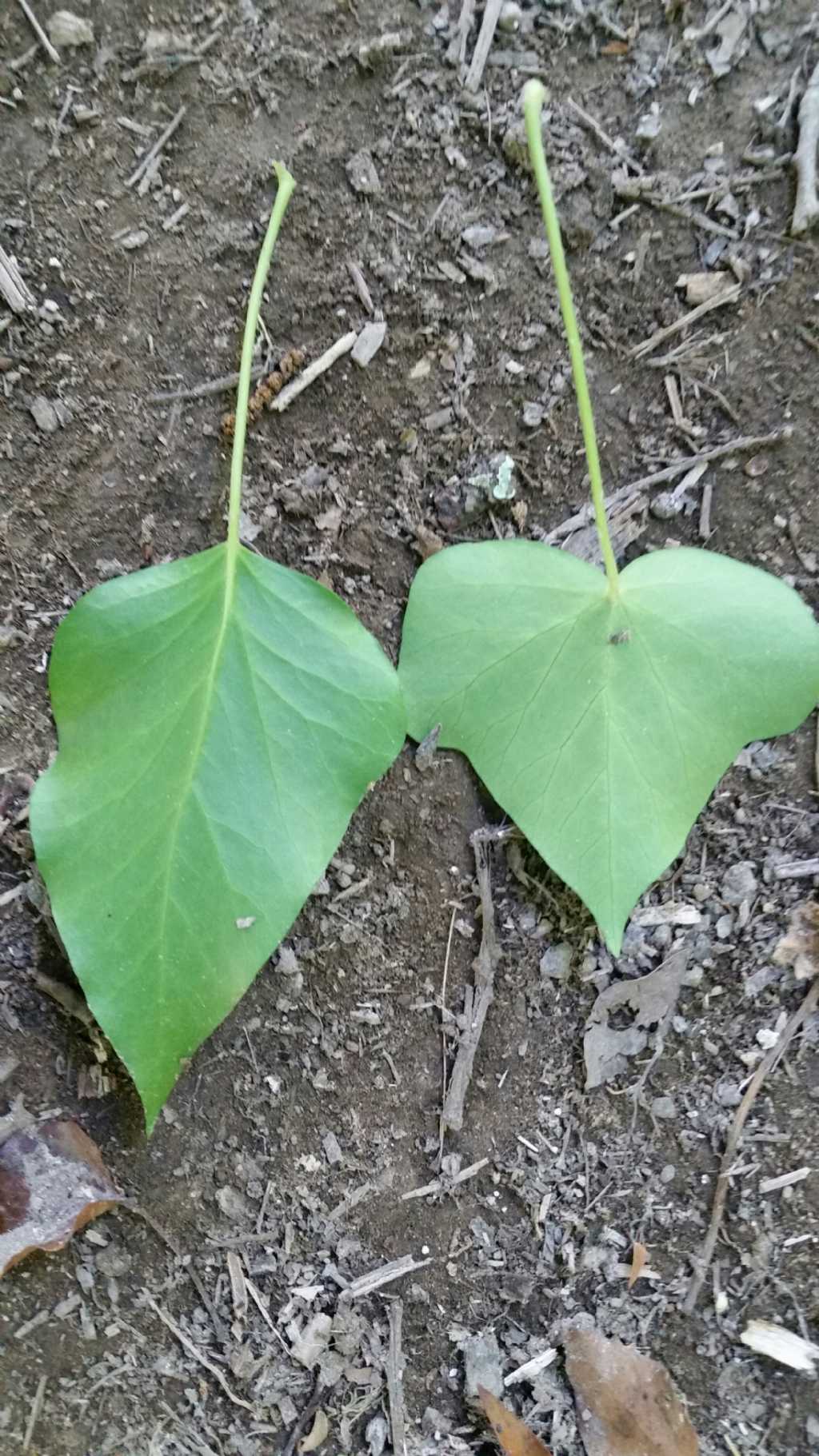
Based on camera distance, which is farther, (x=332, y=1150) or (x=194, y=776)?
(x=332, y=1150)

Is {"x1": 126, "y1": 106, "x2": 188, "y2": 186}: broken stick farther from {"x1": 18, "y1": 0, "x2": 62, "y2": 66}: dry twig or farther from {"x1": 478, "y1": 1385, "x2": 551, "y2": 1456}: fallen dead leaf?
{"x1": 478, "y1": 1385, "x2": 551, "y2": 1456}: fallen dead leaf

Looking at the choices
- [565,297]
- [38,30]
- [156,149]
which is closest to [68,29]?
[38,30]

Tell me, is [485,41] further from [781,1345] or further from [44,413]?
[781,1345]

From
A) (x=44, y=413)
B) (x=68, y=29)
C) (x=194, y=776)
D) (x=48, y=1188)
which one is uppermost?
(x=68, y=29)

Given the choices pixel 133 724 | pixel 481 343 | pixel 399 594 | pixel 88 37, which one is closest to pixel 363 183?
pixel 481 343

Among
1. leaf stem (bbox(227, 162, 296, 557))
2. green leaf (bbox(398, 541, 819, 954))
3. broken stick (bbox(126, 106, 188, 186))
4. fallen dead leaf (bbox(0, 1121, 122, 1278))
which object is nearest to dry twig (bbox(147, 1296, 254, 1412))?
fallen dead leaf (bbox(0, 1121, 122, 1278))

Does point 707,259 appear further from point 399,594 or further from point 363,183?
point 399,594

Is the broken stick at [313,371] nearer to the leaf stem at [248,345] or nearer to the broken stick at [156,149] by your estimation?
the leaf stem at [248,345]
